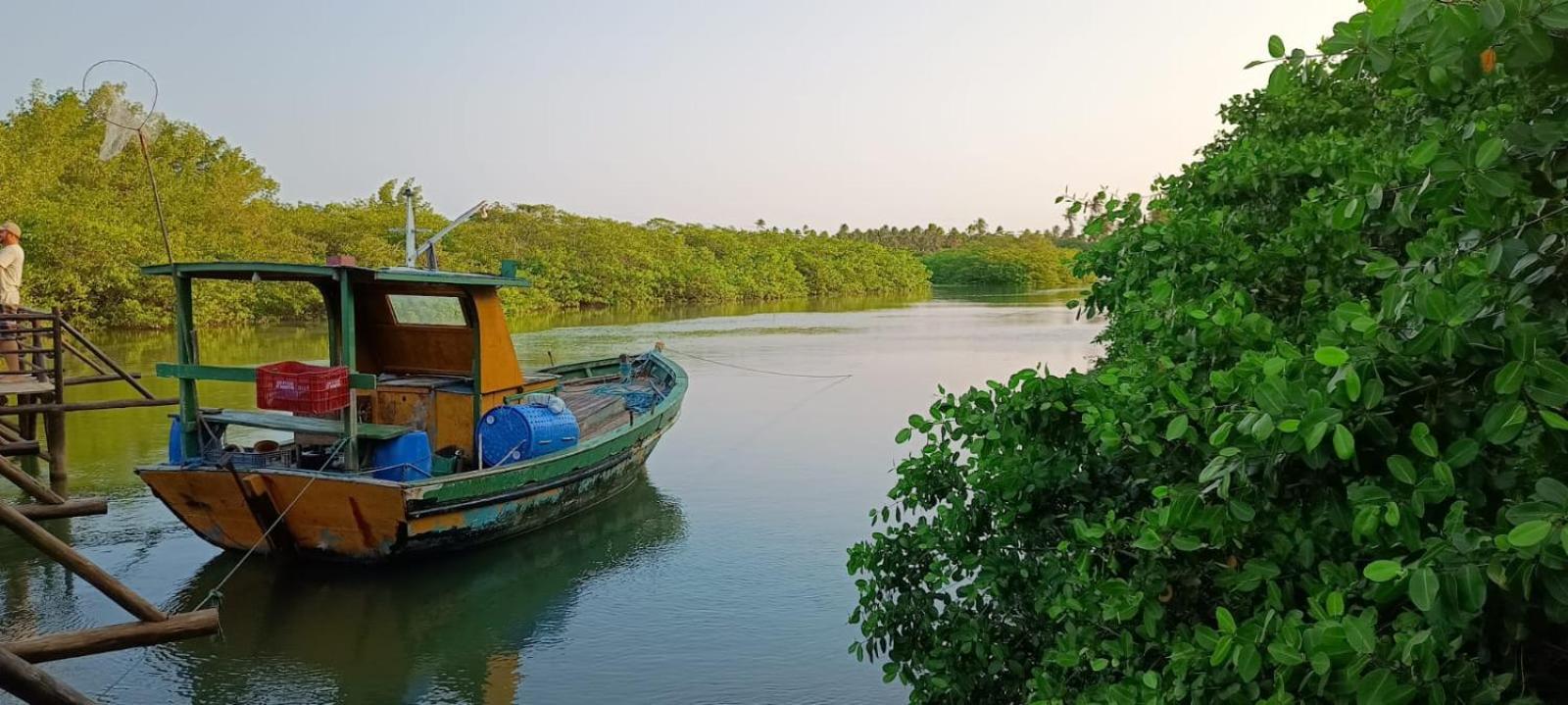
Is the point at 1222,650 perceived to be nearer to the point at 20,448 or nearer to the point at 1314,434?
the point at 1314,434

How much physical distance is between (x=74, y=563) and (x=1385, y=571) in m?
4.08

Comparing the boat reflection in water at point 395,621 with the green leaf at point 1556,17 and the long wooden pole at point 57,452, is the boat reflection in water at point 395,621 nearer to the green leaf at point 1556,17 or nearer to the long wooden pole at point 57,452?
the long wooden pole at point 57,452

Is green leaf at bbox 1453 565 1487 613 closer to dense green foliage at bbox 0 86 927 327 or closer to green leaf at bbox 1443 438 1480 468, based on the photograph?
green leaf at bbox 1443 438 1480 468

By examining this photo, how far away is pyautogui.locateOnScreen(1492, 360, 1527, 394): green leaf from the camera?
1.36 metres

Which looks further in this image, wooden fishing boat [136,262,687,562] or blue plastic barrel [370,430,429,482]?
Result: blue plastic barrel [370,430,429,482]

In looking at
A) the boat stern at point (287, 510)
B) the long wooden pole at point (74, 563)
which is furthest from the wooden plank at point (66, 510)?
the boat stern at point (287, 510)

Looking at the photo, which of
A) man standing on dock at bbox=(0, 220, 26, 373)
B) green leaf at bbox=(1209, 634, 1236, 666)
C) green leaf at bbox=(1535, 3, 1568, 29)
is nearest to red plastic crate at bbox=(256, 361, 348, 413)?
man standing on dock at bbox=(0, 220, 26, 373)

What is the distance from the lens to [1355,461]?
163cm

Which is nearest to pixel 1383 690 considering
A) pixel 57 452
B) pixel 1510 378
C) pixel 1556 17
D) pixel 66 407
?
pixel 1510 378

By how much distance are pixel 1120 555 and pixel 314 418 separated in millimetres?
6065

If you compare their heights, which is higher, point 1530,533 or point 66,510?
point 1530,533

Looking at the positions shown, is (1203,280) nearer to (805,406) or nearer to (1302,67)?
(1302,67)

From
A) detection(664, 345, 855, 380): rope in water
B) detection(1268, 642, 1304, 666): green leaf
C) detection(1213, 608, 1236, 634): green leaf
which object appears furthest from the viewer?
detection(664, 345, 855, 380): rope in water

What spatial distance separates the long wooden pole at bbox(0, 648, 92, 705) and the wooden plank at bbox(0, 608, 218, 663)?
143mm
